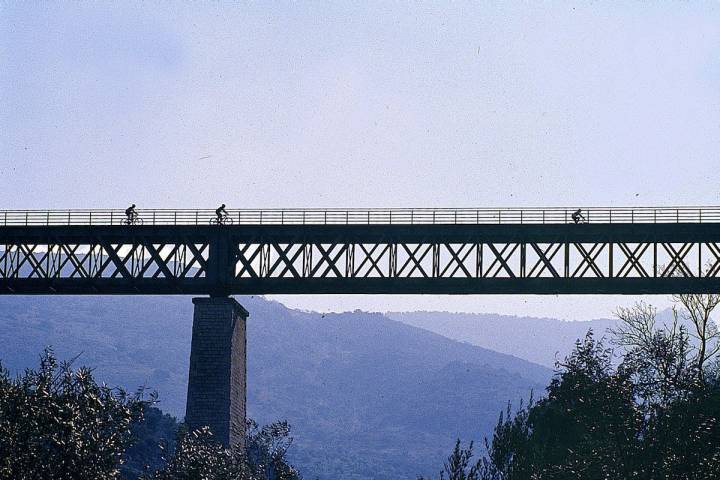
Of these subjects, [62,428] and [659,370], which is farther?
[659,370]

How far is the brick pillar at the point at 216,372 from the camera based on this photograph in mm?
51688

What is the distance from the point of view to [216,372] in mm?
52500

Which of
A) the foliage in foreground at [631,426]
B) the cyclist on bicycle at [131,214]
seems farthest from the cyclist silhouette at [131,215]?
the foliage in foreground at [631,426]

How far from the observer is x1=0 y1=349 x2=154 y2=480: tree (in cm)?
2797

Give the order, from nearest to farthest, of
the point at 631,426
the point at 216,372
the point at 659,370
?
the point at 631,426 < the point at 659,370 < the point at 216,372

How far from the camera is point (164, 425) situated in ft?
610

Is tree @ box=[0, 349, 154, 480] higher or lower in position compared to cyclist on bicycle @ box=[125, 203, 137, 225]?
lower

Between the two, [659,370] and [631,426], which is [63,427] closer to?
[631,426]

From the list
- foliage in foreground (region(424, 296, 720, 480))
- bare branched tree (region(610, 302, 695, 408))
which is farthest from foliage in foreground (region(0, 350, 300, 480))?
bare branched tree (region(610, 302, 695, 408))

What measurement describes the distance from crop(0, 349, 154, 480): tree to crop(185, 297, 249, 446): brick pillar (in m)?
20.8

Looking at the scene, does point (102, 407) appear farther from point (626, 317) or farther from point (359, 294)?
point (626, 317)

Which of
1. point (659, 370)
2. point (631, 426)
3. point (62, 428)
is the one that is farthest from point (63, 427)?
point (659, 370)

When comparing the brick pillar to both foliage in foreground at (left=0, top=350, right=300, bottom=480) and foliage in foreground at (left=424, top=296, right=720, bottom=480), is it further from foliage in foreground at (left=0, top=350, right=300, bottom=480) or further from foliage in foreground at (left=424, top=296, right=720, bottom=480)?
foliage in foreground at (left=0, top=350, right=300, bottom=480)

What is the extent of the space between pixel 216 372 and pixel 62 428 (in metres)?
24.1
